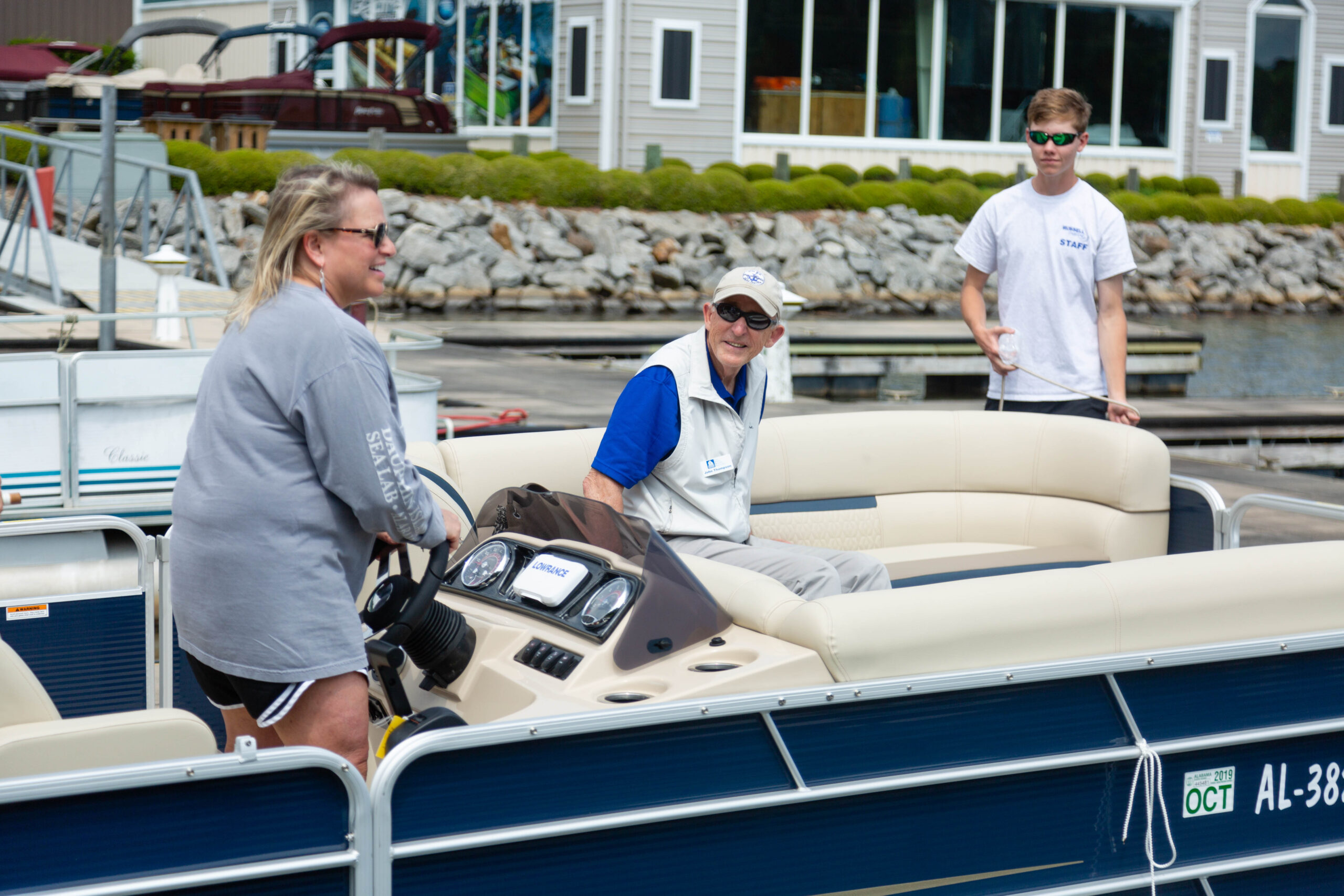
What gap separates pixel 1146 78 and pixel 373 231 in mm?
27111

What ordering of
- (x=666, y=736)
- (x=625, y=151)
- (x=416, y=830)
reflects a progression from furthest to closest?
(x=625, y=151) → (x=666, y=736) → (x=416, y=830)

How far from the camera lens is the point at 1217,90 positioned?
1097 inches

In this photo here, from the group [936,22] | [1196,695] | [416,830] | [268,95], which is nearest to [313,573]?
[416,830]

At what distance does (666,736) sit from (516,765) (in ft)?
0.96

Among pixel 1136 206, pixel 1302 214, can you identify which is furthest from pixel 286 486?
pixel 1302 214

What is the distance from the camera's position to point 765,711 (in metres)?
2.72

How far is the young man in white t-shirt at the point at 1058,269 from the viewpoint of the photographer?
16.4 ft

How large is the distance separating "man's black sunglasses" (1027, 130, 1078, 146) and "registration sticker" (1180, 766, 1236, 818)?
7.95ft

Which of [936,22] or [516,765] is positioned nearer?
[516,765]

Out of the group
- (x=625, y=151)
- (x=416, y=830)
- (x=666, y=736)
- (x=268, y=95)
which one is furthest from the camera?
(x=625, y=151)

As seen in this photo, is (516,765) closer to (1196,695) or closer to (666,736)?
(666,736)

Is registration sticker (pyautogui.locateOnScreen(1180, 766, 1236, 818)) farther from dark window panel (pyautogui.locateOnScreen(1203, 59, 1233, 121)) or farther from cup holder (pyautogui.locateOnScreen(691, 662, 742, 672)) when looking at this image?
dark window panel (pyautogui.locateOnScreen(1203, 59, 1233, 121))

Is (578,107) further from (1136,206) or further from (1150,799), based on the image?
(1150,799)

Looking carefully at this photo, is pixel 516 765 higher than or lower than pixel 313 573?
Result: lower
